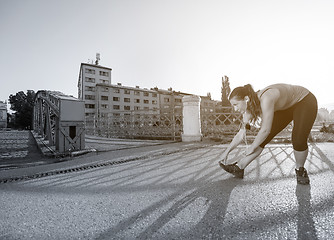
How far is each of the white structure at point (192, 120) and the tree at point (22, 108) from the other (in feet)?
164

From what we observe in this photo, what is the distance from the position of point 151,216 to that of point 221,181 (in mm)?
1254

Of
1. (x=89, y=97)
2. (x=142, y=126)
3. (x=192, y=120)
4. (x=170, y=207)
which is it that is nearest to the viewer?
(x=170, y=207)

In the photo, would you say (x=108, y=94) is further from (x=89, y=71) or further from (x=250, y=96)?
(x=250, y=96)

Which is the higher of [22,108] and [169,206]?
[22,108]

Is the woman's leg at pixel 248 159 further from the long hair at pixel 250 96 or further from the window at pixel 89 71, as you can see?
the window at pixel 89 71

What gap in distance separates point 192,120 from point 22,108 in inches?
2210

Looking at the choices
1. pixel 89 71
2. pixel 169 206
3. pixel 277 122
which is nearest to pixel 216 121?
pixel 277 122

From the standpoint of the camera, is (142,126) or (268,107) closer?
(268,107)

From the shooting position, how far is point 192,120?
298 inches

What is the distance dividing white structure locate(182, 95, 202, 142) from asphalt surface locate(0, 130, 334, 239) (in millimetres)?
4768

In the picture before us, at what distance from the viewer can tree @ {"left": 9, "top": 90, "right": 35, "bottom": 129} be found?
46.6m

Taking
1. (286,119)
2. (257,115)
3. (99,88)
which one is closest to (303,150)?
(286,119)

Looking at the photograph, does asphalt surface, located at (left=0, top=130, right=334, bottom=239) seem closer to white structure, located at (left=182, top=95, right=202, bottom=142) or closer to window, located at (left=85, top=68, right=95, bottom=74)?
white structure, located at (left=182, top=95, right=202, bottom=142)

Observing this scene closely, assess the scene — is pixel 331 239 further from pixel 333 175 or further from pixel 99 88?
pixel 99 88
